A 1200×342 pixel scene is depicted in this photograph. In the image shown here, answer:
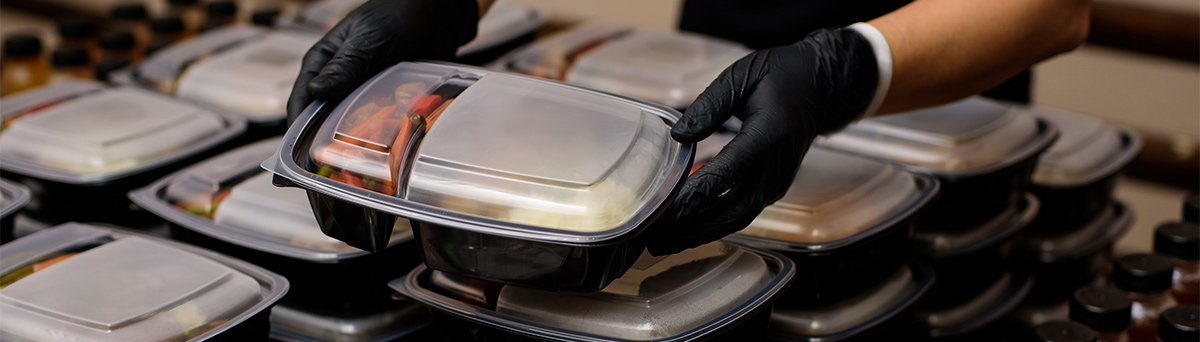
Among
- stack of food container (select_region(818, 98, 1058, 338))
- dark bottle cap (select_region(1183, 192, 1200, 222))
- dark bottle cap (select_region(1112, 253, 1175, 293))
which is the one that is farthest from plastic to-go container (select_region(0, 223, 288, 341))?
dark bottle cap (select_region(1183, 192, 1200, 222))

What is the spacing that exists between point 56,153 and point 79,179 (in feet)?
0.29

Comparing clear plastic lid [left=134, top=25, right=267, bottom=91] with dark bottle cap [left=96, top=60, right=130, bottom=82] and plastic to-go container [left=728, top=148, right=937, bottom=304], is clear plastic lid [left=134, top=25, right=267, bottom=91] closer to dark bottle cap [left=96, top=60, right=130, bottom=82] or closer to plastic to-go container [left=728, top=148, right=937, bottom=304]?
dark bottle cap [left=96, top=60, right=130, bottom=82]

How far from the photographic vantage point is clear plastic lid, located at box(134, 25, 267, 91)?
1407mm

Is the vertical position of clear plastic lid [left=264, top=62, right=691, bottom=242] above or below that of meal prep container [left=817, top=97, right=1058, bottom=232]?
above

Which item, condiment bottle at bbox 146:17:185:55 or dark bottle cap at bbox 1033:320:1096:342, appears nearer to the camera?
dark bottle cap at bbox 1033:320:1096:342

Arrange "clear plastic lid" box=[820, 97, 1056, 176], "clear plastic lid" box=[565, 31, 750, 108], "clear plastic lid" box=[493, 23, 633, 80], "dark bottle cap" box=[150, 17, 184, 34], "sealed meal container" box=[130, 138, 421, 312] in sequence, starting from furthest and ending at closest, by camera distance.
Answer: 1. "dark bottle cap" box=[150, 17, 184, 34]
2. "clear plastic lid" box=[493, 23, 633, 80]
3. "clear plastic lid" box=[565, 31, 750, 108]
4. "clear plastic lid" box=[820, 97, 1056, 176]
5. "sealed meal container" box=[130, 138, 421, 312]

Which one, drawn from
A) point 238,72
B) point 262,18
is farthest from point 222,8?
point 238,72

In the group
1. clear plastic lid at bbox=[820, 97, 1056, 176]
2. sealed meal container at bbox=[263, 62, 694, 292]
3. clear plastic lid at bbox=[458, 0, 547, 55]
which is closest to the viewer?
sealed meal container at bbox=[263, 62, 694, 292]

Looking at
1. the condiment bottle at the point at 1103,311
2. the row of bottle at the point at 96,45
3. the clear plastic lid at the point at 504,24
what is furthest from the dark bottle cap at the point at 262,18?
the condiment bottle at the point at 1103,311

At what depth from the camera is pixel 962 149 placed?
112 centimetres

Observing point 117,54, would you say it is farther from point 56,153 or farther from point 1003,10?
point 1003,10

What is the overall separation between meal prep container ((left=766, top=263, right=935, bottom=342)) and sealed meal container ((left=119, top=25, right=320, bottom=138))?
0.75 meters

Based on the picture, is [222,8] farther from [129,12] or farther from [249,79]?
[249,79]

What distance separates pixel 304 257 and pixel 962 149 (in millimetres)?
788
